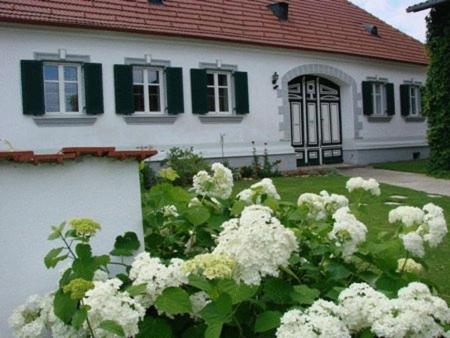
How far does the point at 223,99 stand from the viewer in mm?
16500

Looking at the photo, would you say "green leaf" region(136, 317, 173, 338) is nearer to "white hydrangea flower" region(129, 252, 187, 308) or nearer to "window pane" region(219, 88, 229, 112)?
"white hydrangea flower" region(129, 252, 187, 308)

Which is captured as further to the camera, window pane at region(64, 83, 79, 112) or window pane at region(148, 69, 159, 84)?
window pane at region(148, 69, 159, 84)

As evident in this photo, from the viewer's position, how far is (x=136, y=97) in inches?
580

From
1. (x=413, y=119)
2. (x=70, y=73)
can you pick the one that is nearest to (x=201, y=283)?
(x=70, y=73)

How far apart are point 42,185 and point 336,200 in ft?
5.37

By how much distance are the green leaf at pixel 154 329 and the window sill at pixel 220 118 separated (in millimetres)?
13646

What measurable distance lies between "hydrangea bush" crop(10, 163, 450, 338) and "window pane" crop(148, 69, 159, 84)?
12.3 meters

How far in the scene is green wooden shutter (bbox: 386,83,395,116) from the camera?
2080 cm

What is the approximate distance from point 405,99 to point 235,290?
20882 mm

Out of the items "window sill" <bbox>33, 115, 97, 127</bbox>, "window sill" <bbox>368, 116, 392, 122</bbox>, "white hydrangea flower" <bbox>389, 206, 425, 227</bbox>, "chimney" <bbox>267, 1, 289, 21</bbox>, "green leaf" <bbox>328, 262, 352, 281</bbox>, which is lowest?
"green leaf" <bbox>328, 262, 352, 281</bbox>

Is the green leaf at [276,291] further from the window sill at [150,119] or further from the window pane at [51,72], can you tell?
the window sill at [150,119]

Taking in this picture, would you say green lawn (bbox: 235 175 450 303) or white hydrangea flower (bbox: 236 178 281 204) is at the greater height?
white hydrangea flower (bbox: 236 178 281 204)

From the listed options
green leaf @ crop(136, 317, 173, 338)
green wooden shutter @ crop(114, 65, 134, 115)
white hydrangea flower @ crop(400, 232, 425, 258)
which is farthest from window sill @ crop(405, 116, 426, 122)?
green leaf @ crop(136, 317, 173, 338)

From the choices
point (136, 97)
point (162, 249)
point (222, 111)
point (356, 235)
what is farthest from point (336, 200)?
point (222, 111)
